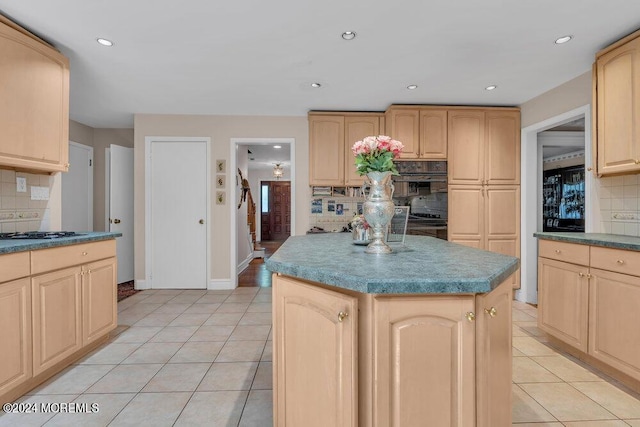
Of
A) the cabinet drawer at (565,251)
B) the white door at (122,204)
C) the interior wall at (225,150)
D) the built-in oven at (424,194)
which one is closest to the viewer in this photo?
the cabinet drawer at (565,251)

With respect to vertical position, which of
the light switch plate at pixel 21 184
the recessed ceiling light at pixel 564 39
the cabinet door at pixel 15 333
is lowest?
the cabinet door at pixel 15 333

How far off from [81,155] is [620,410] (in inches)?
244

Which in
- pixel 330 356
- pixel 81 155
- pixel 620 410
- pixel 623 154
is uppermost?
pixel 81 155

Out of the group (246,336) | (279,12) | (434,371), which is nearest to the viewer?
(434,371)

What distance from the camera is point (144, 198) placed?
164 inches

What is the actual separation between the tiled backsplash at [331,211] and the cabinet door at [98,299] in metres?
2.37

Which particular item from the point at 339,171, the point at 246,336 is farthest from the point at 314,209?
the point at 246,336

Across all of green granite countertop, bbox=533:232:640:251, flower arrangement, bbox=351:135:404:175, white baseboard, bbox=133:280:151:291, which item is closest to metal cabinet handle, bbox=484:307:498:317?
flower arrangement, bbox=351:135:404:175

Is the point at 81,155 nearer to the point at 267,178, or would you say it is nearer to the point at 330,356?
the point at 330,356

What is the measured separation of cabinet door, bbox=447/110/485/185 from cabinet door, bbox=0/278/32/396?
12.9 feet

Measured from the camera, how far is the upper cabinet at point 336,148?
4.02m

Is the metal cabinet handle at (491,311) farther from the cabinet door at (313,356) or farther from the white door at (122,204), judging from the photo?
the white door at (122,204)

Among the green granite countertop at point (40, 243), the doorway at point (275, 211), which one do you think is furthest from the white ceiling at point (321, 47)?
the doorway at point (275, 211)

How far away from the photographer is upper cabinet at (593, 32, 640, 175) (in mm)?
2184
